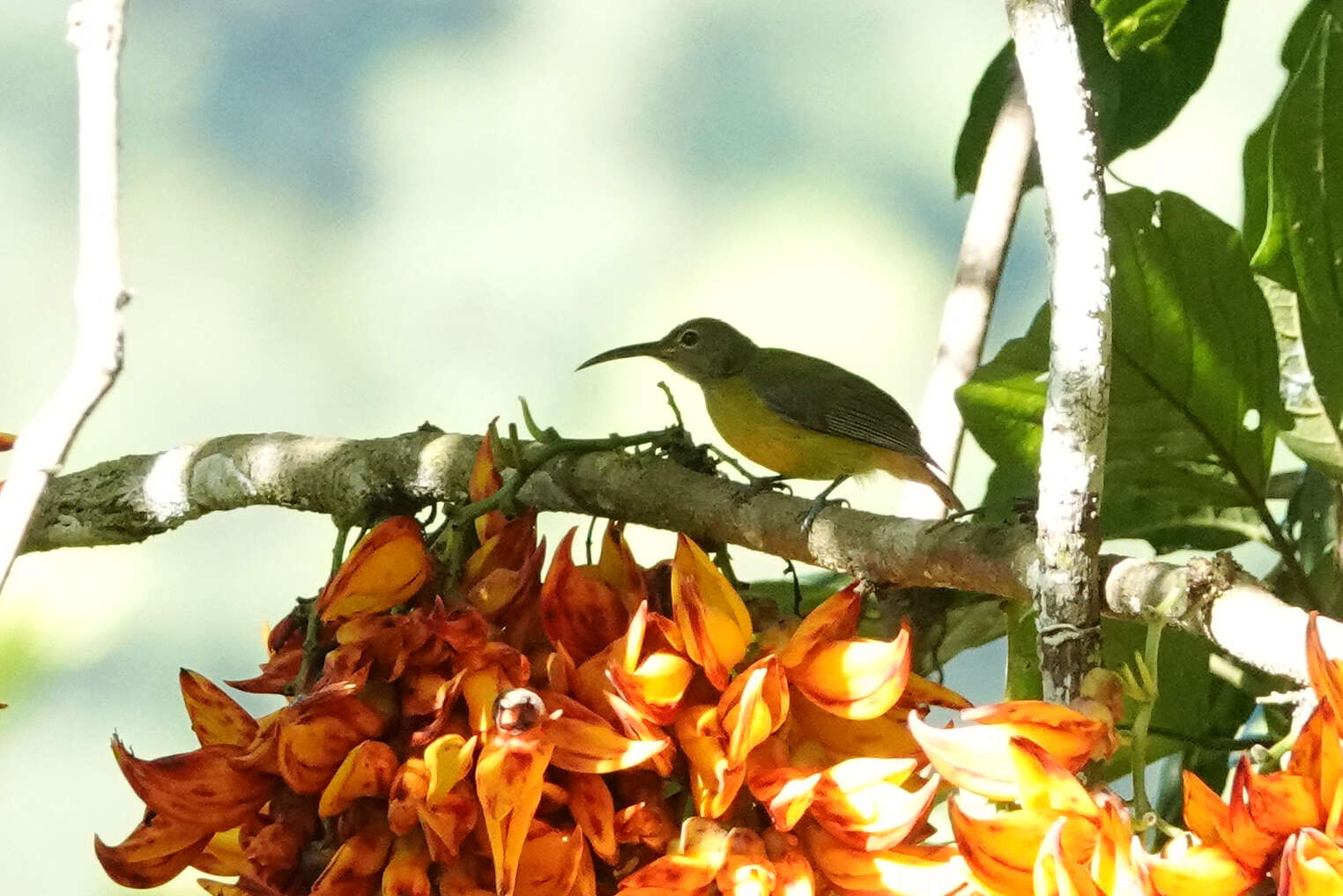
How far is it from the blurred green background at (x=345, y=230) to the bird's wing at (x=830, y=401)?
21 centimetres

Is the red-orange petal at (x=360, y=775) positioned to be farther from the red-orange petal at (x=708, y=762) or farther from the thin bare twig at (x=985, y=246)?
the thin bare twig at (x=985, y=246)

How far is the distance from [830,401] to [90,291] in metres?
1.02

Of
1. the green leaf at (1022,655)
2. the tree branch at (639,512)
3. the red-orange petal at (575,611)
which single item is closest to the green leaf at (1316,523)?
the green leaf at (1022,655)

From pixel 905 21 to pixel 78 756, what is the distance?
3.95 ft

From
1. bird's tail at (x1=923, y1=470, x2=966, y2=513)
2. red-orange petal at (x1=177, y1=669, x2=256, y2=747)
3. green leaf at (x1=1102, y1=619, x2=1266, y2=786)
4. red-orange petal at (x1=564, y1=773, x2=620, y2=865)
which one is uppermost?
bird's tail at (x1=923, y1=470, x2=966, y2=513)

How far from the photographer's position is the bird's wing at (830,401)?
1295 mm

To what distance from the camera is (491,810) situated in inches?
16.2

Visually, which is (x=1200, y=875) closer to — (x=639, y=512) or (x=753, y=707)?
(x=753, y=707)

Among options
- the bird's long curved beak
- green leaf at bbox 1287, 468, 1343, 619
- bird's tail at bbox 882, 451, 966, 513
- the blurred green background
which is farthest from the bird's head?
green leaf at bbox 1287, 468, 1343, 619

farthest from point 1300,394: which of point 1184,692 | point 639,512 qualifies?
point 639,512

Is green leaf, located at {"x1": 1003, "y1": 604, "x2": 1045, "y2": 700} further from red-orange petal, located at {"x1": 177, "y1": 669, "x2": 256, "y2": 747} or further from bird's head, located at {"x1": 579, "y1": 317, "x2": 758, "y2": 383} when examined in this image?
bird's head, located at {"x1": 579, "y1": 317, "x2": 758, "y2": 383}

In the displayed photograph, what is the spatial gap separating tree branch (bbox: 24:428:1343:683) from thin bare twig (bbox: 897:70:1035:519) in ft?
1.17

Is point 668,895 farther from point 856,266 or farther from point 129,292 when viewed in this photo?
point 856,266

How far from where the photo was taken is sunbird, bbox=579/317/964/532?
4.33 feet
